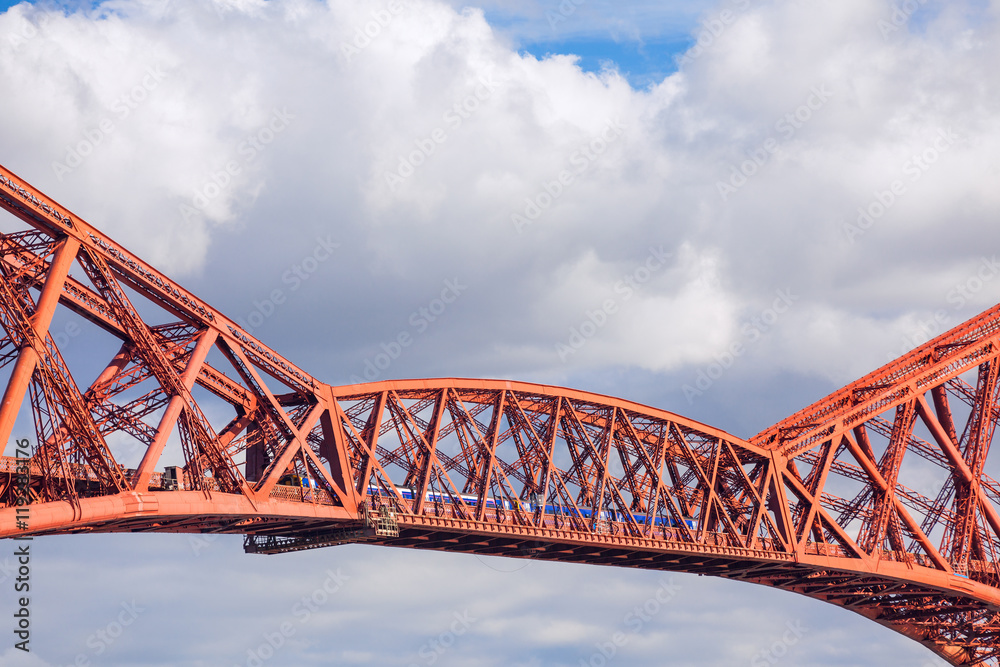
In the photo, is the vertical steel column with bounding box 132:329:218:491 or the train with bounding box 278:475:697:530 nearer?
the vertical steel column with bounding box 132:329:218:491

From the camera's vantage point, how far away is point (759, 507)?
120 m

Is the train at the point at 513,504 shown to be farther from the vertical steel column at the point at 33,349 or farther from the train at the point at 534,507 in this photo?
the vertical steel column at the point at 33,349

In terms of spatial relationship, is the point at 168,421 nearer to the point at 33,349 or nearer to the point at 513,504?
the point at 33,349

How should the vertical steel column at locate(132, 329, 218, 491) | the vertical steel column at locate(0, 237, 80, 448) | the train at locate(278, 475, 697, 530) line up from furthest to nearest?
the train at locate(278, 475, 697, 530) < the vertical steel column at locate(132, 329, 218, 491) < the vertical steel column at locate(0, 237, 80, 448)

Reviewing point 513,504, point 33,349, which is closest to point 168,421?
point 33,349

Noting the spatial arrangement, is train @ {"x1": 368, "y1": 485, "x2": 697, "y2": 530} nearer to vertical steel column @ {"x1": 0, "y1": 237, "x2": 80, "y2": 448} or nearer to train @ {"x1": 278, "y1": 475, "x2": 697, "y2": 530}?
train @ {"x1": 278, "y1": 475, "x2": 697, "y2": 530}

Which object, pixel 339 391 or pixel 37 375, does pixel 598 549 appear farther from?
pixel 37 375

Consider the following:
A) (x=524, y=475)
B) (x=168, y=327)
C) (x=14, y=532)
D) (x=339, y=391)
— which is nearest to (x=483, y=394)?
(x=524, y=475)

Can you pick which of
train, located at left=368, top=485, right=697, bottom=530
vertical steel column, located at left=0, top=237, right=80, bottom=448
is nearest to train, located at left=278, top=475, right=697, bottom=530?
train, located at left=368, top=485, right=697, bottom=530

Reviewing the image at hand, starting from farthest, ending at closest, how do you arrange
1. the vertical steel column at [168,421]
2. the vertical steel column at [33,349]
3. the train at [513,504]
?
the train at [513,504] < the vertical steel column at [168,421] < the vertical steel column at [33,349]

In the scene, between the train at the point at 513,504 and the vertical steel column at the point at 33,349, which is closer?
the vertical steel column at the point at 33,349

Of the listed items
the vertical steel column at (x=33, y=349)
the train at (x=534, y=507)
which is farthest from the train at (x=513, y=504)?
the vertical steel column at (x=33, y=349)

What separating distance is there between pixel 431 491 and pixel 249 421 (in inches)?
600

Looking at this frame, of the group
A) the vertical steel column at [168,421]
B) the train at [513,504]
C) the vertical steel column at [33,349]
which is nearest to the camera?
the vertical steel column at [33,349]
